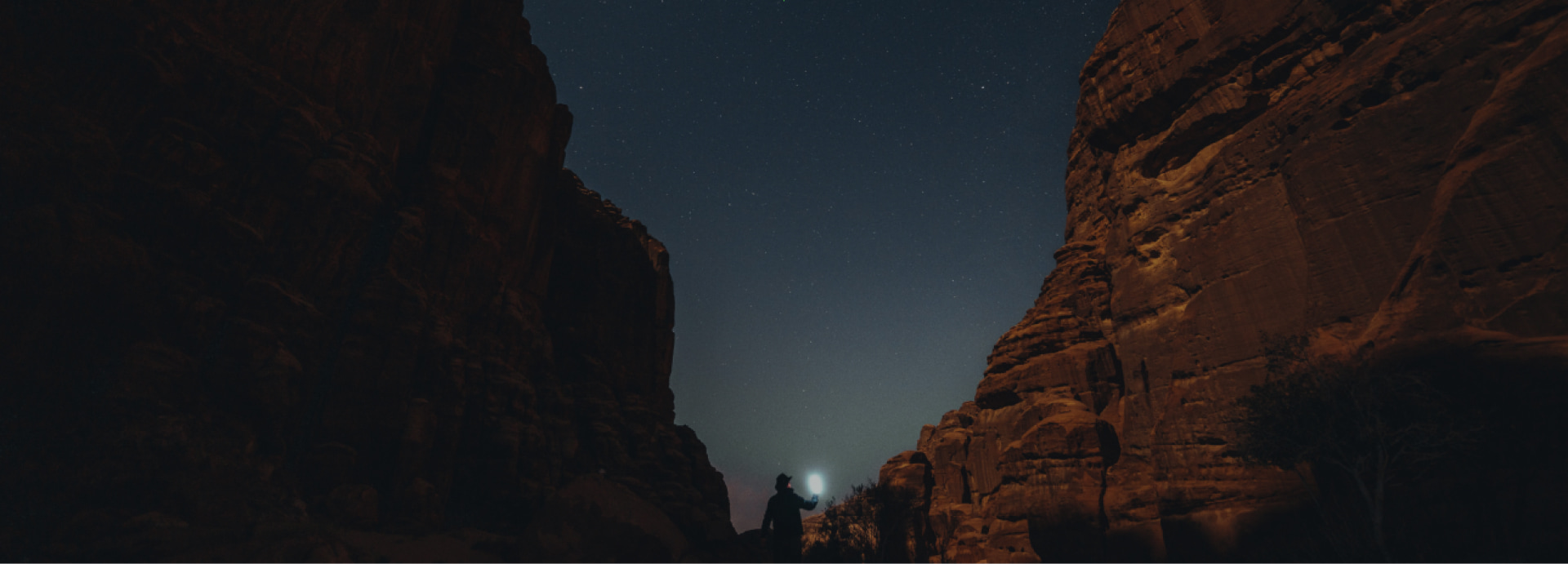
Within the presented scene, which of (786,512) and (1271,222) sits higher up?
(1271,222)

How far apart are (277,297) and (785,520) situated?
2110 centimetres

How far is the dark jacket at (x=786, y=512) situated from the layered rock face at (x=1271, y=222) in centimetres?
1905

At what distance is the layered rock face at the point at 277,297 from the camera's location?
1522 centimetres

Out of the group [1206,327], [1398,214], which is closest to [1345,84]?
[1398,214]

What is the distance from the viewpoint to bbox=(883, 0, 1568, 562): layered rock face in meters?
16.5

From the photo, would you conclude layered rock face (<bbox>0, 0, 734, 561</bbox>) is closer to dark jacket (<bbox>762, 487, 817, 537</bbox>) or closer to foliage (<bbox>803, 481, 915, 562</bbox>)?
dark jacket (<bbox>762, 487, 817, 537</bbox>)

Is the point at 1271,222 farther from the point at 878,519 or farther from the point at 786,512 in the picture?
the point at 878,519

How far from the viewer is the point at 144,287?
691 inches

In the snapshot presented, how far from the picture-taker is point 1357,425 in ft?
56.1

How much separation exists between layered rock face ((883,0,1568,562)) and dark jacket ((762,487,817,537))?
62.5 ft

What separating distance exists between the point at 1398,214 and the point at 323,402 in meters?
38.2

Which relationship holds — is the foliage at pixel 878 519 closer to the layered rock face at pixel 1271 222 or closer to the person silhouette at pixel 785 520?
the layered rock face at pixel 1271 222

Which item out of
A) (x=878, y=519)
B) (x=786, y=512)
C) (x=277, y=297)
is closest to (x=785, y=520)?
(x=786, y=512)

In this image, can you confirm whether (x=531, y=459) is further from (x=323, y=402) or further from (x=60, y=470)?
(x=60, y=470)
